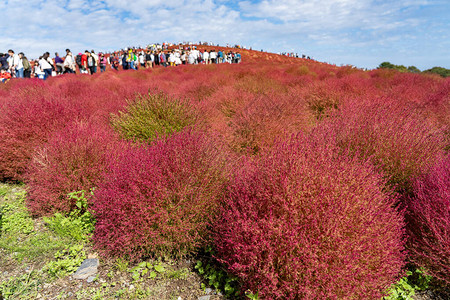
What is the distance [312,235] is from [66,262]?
2252mm

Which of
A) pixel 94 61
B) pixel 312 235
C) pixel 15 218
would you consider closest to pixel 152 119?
pixel 15 218

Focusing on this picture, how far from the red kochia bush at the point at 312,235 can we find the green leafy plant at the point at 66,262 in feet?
4.92

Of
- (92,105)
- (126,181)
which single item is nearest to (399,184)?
(126,181)

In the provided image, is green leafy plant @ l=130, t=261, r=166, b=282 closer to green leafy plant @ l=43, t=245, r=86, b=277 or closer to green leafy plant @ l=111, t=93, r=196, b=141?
green leafy plant @ l=43, t=245, r=86, b=277

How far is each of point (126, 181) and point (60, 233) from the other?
1155 mm

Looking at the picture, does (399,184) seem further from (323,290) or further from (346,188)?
(323,290)

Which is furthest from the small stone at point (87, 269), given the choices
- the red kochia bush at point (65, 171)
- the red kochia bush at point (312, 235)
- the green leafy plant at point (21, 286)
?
the red kochia bush at point (312, 235)

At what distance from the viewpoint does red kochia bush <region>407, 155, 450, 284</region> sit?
1.96 m

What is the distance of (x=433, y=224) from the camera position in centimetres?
199

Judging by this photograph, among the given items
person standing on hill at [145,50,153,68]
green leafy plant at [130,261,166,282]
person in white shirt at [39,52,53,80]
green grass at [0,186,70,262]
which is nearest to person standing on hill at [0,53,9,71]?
person in white shirt at [39,52,53,80]

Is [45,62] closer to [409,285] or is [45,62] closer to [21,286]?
[21,286]

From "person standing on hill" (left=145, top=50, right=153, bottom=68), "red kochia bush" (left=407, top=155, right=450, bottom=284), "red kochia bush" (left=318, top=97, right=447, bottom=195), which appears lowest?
"red kochia bush" (left=407, top=155, right=450, bottom=284)

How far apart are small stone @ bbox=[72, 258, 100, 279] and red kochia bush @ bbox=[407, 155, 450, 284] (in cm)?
275

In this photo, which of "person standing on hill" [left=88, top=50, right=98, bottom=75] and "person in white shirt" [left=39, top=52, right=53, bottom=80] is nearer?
"person in white shirt" [left=39, top=52, right=53, bottom=80]
